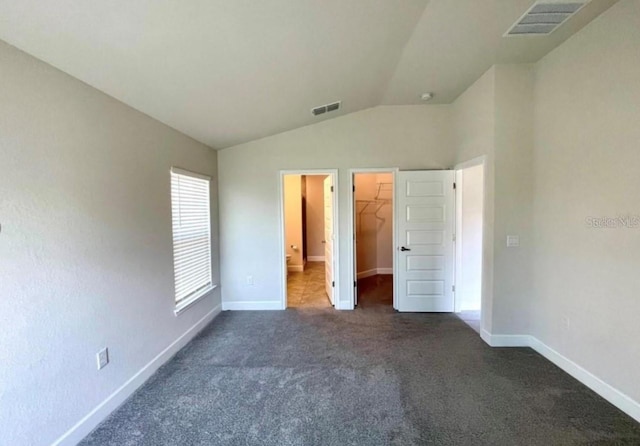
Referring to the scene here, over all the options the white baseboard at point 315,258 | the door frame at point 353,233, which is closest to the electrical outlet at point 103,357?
the door frame at point 353,233

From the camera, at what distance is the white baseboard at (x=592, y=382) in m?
2.19

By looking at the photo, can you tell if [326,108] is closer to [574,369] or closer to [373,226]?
[373,226]

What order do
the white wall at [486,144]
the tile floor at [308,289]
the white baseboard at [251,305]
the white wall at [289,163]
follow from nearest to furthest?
the white wall at [486,144], the white wall at [289,163], the white baseboard at [251,305], the tile floor at [308,289]

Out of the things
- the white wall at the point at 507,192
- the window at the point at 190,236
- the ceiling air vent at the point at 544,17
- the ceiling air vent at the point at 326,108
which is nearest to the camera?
the ceiling air vent at the point at 544,17

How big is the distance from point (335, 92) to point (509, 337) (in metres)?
3.22

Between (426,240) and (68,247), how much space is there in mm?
3889

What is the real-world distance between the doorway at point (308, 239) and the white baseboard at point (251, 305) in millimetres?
165

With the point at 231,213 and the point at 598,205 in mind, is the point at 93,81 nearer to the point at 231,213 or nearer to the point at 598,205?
the point at 231,213

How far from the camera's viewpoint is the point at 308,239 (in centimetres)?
872

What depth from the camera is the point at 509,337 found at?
3.30m

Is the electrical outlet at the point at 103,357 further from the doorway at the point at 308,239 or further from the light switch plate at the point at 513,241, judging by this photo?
the light switch plate at the point at 513,241

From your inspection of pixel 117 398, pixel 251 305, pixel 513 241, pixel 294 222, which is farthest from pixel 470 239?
pixel 117 398

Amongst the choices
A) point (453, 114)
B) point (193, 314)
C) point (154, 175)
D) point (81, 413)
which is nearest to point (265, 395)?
point (81, 413)

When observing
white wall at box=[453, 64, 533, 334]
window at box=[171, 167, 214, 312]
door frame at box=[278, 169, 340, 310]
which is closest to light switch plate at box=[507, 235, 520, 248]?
white wall at box=[453, 64, 533, 334]
